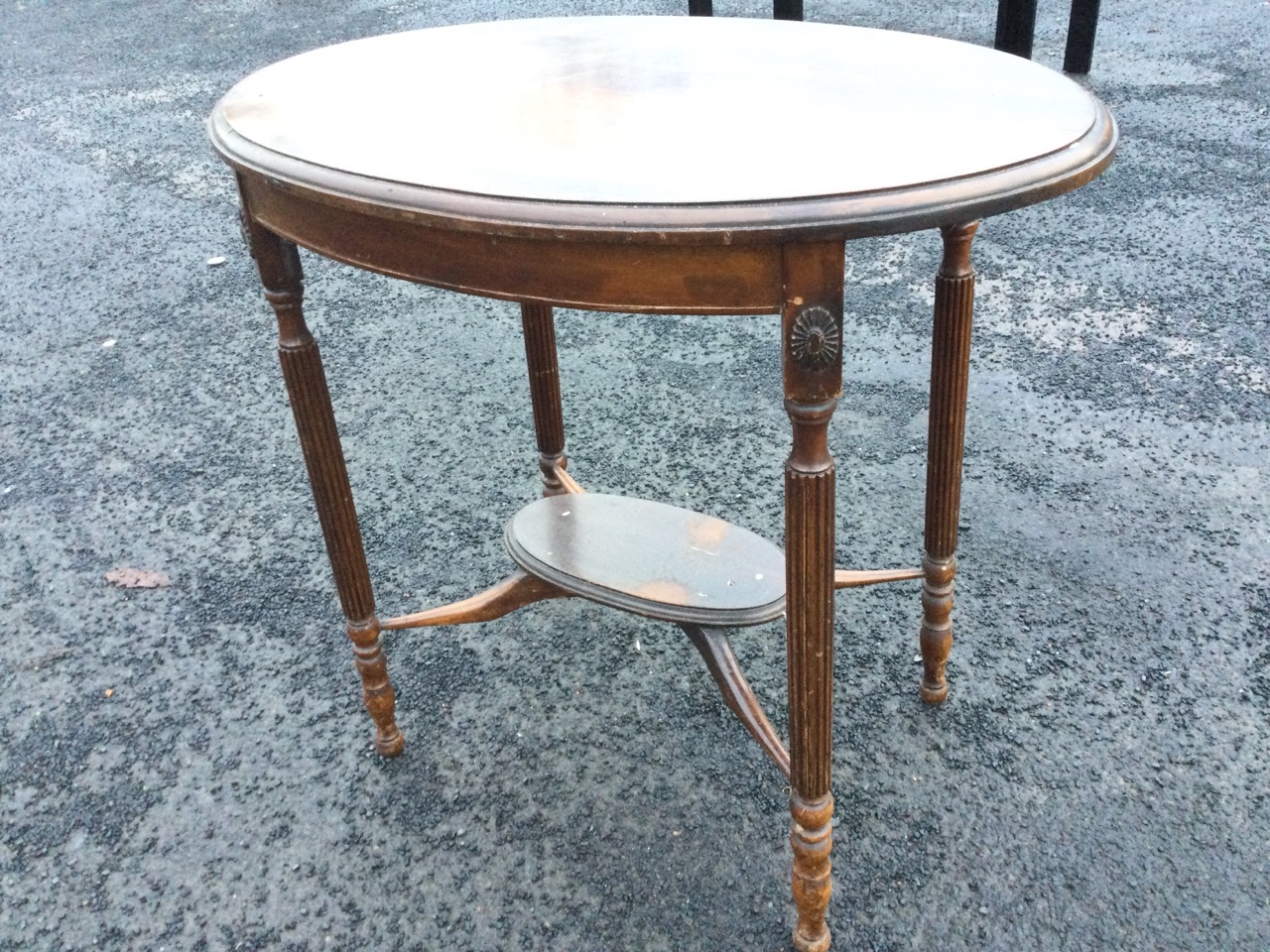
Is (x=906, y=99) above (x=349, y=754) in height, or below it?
above

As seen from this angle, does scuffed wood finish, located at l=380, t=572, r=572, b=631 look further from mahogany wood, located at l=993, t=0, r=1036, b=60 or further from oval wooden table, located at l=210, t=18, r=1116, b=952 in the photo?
mahogany wood, located at l=993, t=0, r=1036, b=60

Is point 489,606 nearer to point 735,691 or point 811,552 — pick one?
point 735,691

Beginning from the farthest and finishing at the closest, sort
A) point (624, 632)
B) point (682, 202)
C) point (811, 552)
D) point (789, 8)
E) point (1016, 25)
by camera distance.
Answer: point (789, 8)
point (1016, 25)
point (624, 632)
point (811, 552)
point (682, 202)

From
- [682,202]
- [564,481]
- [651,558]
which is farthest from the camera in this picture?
[564,481]

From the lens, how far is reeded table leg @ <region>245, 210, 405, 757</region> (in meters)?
1.33

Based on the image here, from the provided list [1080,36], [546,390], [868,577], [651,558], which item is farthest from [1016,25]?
[651,558]

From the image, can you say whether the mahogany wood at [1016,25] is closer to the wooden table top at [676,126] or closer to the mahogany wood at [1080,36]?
the mahogany wood at [1080,36]

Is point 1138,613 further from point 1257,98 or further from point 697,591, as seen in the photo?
point 1257,98

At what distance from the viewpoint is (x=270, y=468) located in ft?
7.85

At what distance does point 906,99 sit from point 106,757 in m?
1.47

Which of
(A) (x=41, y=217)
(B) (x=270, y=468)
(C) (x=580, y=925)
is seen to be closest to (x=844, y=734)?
(C) (x=580, y=925)

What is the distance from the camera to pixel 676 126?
1125 millimetres

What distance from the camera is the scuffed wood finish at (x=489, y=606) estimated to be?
5.45 ft

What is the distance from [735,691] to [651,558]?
0.85 ft
